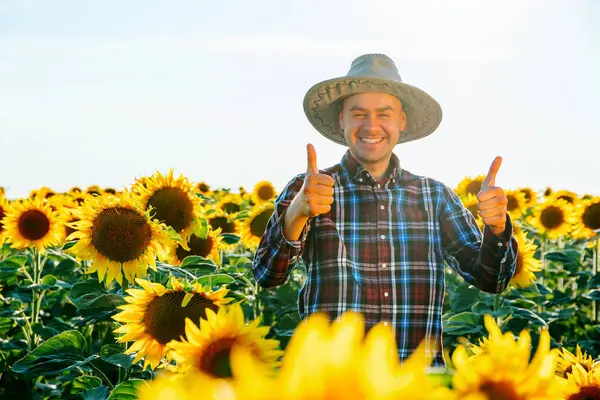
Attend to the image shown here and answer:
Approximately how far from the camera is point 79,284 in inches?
126

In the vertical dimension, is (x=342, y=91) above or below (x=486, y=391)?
above

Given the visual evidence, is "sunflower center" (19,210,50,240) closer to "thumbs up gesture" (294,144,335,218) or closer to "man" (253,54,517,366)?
"man" (253,54,517,366)

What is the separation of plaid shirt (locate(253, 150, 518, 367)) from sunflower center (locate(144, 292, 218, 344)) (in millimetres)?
549

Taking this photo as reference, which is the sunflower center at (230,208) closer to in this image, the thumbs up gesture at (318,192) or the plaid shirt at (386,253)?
the plaid shirt at (386,253)

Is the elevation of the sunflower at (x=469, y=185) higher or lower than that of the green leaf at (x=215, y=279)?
higher

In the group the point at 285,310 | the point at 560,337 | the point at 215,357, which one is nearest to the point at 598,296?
the point at 560,337

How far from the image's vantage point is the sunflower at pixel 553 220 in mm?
7414

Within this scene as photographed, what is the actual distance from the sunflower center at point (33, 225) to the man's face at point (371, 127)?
3.29 meters

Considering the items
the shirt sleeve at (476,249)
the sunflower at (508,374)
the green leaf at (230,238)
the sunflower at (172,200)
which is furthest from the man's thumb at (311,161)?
the green leaf at (230,238)

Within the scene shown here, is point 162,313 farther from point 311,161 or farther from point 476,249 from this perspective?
point 476,249

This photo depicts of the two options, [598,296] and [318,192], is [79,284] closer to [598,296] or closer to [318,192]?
[318,192]

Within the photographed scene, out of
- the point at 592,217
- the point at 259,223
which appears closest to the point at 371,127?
the point at 259,223

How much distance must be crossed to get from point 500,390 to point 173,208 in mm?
2962

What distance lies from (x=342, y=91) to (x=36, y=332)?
2756 millimetres
